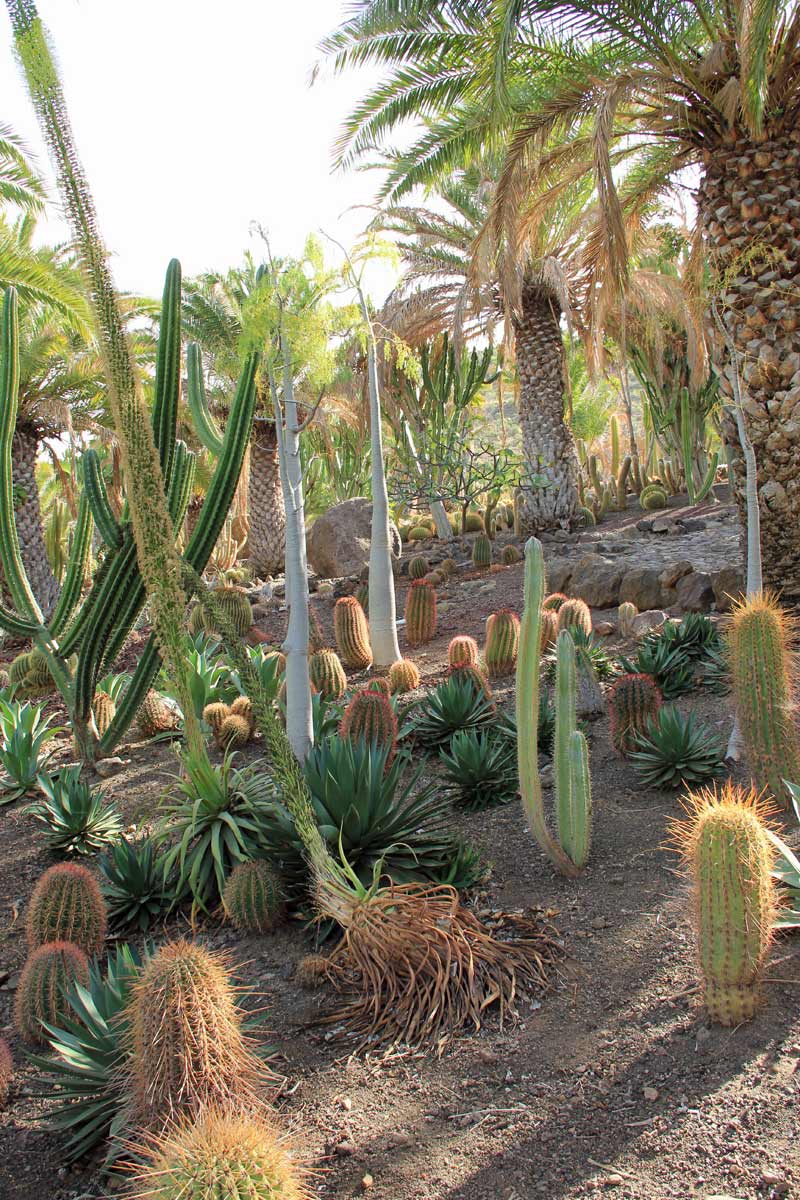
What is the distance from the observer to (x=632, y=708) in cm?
623

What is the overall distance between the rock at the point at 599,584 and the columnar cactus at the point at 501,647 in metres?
2.69

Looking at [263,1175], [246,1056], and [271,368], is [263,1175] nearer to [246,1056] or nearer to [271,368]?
[246,1056]

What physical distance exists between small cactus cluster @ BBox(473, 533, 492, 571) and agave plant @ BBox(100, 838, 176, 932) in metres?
10.7

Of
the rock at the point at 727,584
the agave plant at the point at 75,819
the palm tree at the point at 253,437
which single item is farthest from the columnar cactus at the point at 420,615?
the palm tree at the point at 253,437

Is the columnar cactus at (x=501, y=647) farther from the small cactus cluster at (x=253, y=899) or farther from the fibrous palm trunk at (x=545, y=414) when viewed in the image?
the fibrous palm trunk at (x=545, y=414)

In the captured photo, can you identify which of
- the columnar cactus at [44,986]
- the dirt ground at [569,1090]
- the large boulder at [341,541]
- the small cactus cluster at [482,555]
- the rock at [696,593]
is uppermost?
the large boulder at [341,541]

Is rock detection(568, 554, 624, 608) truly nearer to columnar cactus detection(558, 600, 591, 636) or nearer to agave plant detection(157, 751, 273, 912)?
columnar cactus detection(558, 600, 591, 636)

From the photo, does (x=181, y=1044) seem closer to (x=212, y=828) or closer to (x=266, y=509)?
(x=212, y=828)

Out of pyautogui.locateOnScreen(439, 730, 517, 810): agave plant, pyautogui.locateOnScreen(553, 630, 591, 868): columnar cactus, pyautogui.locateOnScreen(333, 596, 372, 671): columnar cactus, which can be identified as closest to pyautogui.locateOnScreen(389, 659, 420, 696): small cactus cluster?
pyautogui.locateOnScreen(333, 596, 372, 671): columnar cactus

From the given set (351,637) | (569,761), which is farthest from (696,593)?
(569,761)

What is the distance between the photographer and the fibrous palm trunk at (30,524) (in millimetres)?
15375

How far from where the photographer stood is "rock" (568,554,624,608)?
1102cm

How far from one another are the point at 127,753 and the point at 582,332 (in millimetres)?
12011

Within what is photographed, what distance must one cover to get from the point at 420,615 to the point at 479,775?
5.05 meters
